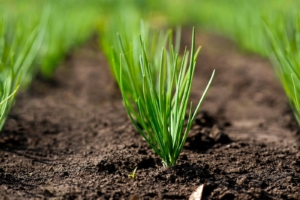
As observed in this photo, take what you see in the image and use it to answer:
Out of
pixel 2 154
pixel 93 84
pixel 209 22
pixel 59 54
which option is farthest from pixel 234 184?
pixel 209 22

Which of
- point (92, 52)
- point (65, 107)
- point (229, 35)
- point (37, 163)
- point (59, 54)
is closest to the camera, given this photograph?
point (37, 163)

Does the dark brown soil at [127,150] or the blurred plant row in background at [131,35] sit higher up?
the blurred plant row in background at [131,35]

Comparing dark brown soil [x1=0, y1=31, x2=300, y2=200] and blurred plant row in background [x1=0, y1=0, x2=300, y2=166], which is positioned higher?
blurred plant row in background [x1=0, y1=0, x2=300, y2=166]

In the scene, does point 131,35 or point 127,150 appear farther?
point 131,35

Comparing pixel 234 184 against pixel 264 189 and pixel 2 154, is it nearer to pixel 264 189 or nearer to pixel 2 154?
pixel 264 189

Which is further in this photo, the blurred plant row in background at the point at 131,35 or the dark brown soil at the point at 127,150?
Answer: the blurred plant row in background at the point at 131,35

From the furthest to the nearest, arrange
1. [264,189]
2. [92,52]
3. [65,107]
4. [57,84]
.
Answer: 1. [92,52]
2. [57,84]
3. [65,107]
4. [264,189]

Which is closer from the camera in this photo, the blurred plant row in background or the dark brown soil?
the dark brown soil

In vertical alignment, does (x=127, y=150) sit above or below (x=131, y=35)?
below
